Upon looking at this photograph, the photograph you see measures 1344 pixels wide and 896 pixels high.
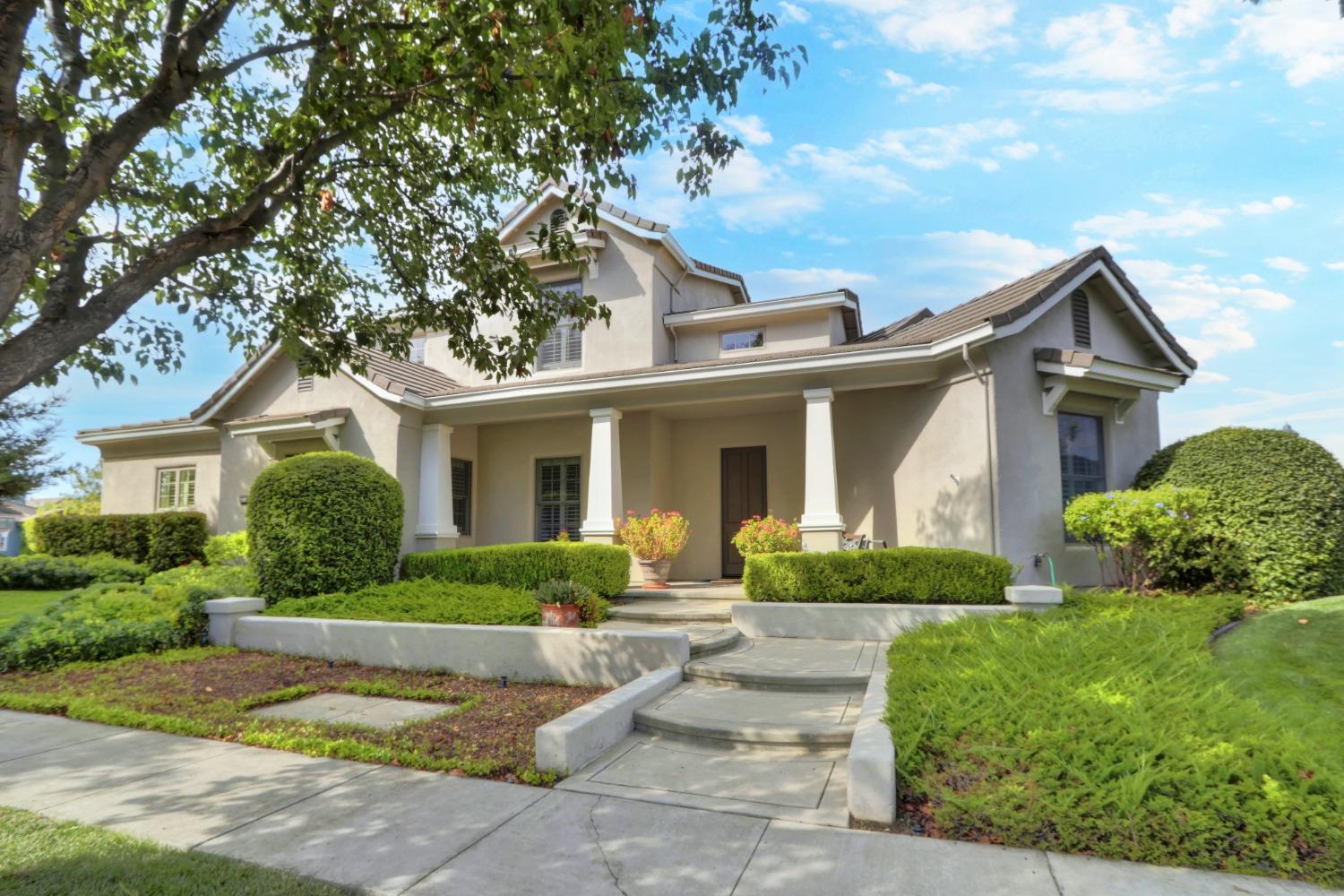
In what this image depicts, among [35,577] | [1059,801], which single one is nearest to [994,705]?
[1059,801]

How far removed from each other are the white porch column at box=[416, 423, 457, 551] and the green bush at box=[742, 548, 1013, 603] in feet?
21.2

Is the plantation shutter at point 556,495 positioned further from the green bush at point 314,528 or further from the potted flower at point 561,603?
the potted flower at point 561,603

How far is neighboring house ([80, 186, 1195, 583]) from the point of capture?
33.6ft

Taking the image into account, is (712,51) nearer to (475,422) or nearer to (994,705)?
(994,705)

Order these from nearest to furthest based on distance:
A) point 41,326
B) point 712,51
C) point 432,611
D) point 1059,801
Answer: point 1059,801, point 41,326, point 712,51, point 432,611

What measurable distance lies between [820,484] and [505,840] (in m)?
7.93

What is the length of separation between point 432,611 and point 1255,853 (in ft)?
25.3

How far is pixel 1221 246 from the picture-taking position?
9023 mm

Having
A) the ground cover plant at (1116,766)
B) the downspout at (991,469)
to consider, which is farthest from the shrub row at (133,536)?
the ground cover plant at (1116,766)

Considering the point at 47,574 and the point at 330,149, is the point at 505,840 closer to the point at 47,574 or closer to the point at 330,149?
the point at 330,149

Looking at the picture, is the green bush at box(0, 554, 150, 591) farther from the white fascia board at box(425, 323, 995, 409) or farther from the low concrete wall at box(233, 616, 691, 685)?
the low concrete wall at box(233, 616, 691, 685)

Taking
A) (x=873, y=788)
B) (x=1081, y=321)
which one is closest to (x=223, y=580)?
(x=873, y=788)

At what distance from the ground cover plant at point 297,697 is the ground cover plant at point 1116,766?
2.49 metres

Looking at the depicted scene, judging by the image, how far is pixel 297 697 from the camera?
21.8ft
